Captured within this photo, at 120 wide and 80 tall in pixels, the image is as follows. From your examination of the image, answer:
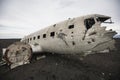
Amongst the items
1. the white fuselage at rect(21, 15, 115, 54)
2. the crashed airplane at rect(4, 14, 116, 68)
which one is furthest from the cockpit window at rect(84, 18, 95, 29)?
the white fuselage at rect(21, 15, 115, 54)

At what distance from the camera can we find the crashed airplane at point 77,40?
317 inches

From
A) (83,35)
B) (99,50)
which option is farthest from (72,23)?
(99,50)

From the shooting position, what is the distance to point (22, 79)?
8.05 m

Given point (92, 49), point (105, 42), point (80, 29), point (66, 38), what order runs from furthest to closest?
point (66, 38) < point (80, 29) < point (92, 49) < point (105, 42)

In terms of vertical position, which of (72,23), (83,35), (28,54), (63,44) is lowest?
(28,54)

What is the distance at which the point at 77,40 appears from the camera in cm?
925

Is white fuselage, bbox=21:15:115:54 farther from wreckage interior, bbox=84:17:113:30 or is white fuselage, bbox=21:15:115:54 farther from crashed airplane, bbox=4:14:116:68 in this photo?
wreckage interior, bbox=84:17:113:30

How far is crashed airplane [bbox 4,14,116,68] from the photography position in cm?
805

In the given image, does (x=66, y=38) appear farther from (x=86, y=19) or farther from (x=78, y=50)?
(x=86, y=19)

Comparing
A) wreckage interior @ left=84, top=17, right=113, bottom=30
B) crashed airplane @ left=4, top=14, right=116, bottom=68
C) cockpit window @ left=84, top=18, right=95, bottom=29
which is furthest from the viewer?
cockpit window @ left=84, top=18, right=95, bottom=29

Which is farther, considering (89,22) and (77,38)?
(89,22)

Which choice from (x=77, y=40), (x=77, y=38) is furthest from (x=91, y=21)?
(x=77, y=40)

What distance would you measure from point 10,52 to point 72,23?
244 inches

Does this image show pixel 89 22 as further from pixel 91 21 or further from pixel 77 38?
pixel 77 38
